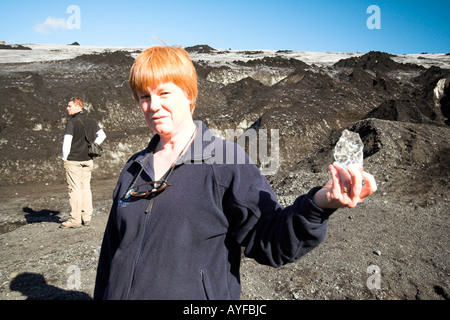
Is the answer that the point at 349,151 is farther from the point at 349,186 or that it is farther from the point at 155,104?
the point at 155,104

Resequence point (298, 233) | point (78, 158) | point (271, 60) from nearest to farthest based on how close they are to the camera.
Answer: point (298, 233) < point (78, 158) < point (271, 60)

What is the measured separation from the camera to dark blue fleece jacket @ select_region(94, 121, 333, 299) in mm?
1467

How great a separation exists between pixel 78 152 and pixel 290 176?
19.6ft

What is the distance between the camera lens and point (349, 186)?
1108 mm

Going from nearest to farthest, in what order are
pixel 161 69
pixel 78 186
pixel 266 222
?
1. pixel 266 222
2. pixel 161 69
3. pixel 78 186

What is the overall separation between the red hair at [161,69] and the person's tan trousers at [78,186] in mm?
5262

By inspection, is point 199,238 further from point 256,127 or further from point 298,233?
point 256,127

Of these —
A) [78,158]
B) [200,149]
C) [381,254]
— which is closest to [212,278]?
[200,149]

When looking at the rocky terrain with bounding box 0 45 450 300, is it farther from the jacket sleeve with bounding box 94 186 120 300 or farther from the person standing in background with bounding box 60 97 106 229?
the jacket sleeve with bounding box 94 186 120 300

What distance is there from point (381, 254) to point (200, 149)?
4643mm

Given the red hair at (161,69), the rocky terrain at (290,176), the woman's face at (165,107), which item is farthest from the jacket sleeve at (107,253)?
the rocky terrain at (290,176)

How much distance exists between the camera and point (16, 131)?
551 inches

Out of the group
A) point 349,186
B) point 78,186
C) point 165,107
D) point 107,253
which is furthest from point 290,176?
point 349,186

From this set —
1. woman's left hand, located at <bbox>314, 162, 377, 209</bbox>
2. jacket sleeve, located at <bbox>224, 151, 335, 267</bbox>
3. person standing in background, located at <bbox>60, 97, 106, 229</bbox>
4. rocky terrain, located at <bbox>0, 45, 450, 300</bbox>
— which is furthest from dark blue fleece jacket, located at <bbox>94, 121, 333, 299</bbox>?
person standing in background, located at <bbox>60, 97, 106, 229</bbox>
